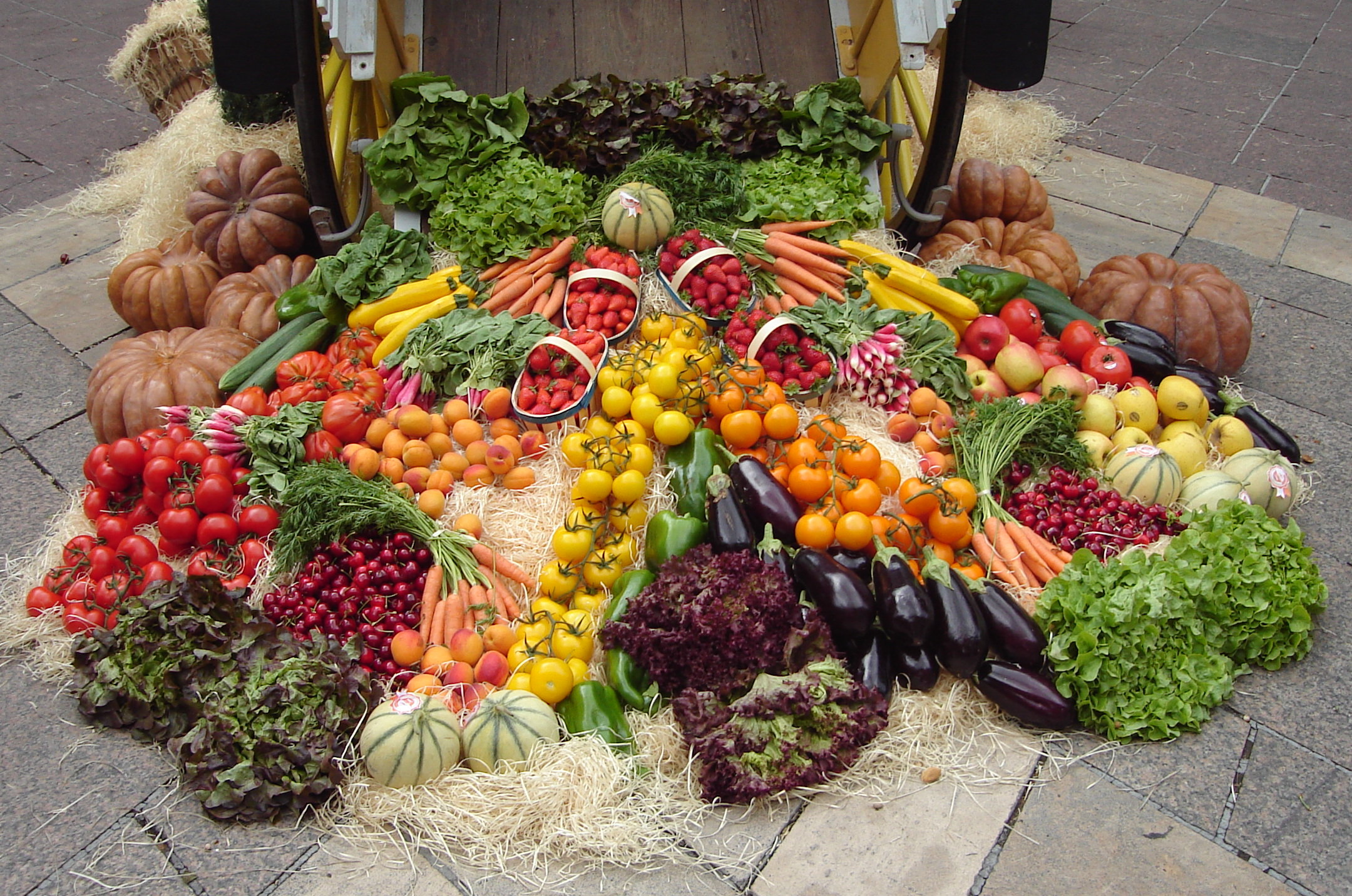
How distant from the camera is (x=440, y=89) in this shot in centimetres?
501

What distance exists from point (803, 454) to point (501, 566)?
1313 millimetres

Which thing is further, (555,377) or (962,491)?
(555,377)

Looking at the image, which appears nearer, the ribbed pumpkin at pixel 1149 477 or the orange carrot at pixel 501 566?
the orange carrot at pixel 501 566

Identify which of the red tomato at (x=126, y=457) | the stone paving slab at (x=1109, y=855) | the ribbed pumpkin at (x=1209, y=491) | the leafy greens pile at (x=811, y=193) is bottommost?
the stone paving slab at (x=1109, y=855)

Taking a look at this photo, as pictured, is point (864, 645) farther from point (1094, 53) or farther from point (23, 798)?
point (1094, 53)

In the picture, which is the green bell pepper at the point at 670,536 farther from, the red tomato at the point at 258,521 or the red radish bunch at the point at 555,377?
the red tomato at the point at 258,521

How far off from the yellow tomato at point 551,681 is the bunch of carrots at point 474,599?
0.34 meters

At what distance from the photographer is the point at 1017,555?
141 inches

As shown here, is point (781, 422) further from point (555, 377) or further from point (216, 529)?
point (216, 529)

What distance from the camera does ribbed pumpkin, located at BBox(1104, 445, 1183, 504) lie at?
384cm

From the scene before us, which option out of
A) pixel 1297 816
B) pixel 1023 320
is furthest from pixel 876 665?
pixel 1023 320

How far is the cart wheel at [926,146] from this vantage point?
477 centimetres

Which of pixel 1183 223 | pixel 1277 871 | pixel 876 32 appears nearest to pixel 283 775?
pixel 1277 871

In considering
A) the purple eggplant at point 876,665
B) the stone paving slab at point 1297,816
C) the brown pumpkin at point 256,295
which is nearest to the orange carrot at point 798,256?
the purple eggplant at point 876,665
